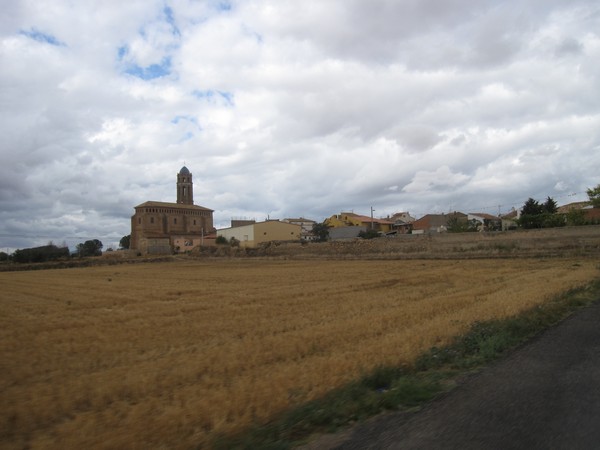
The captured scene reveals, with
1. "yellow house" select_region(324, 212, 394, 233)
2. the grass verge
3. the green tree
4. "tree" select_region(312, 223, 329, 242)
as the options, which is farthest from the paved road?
"yellow house" select_region(324, 212, 394, 233)

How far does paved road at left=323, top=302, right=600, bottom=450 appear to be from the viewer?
14.6ft

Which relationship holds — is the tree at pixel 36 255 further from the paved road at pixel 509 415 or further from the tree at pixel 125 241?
the paved road at pixel 509 415

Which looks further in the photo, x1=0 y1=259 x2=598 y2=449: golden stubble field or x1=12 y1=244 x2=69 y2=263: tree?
x1=12 y1=244 x2=69 y2=263: tree

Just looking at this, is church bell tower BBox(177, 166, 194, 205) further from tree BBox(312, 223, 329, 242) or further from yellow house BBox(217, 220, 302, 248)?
tree BBox(312, 223, 329, 242)

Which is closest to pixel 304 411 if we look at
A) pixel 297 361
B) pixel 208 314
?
pixel 297 361

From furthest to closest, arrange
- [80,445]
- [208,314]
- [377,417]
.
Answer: [208,314]
[377,417]
[80,445]

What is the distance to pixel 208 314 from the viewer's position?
16297 millimetres

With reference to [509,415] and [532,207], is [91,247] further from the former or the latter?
[509,415]

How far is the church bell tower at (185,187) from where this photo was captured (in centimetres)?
15625

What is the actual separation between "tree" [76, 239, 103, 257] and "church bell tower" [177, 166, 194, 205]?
30291 millimetres

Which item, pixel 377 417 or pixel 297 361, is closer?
pixel 377 417

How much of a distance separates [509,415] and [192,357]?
6392mm

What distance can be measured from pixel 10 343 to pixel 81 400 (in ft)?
22.9

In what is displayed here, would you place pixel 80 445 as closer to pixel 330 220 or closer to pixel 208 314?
pixel 208 314
